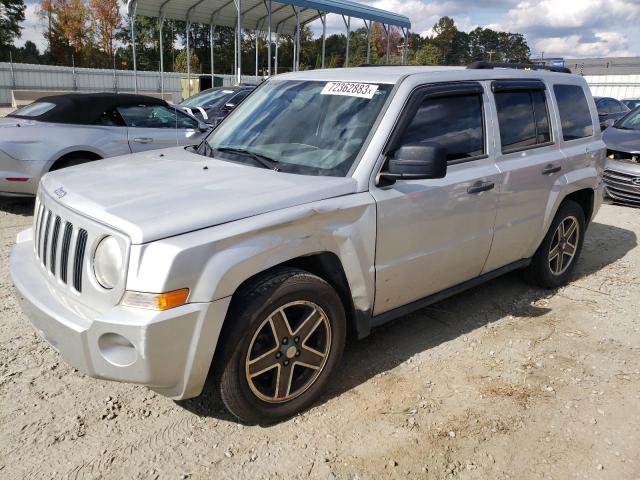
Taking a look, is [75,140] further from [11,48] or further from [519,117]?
[11,48]

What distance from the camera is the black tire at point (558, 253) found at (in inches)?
191

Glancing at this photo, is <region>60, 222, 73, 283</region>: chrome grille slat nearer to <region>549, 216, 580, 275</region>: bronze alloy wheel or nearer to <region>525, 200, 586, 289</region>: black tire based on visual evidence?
<region>525, 200, 586, 289</region>: black tire

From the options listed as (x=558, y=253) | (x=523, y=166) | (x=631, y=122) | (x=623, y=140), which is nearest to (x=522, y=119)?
(x=523, y=166)

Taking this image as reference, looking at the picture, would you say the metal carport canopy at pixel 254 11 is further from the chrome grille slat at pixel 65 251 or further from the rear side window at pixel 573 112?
the chrome grille slat at pixel 65 251

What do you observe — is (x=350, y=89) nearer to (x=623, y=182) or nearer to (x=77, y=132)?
(x=77, y=132)

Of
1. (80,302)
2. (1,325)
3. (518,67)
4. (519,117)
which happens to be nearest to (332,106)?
(519,117)

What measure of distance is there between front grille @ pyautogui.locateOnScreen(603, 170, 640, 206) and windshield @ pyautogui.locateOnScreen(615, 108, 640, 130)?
58.8 inches

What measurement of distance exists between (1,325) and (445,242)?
3.19 m

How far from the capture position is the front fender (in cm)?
239

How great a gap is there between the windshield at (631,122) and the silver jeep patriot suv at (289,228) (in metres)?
6.29

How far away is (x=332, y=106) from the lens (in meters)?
3.57

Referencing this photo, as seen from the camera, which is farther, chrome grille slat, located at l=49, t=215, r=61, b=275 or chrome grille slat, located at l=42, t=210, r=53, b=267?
chrome grille slat, located at l=42, t=210, r=53, b=267

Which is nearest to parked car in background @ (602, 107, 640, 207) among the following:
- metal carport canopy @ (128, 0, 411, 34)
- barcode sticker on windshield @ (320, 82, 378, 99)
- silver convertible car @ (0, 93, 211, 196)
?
silver convertible car @ (0, 93, 211, 196)

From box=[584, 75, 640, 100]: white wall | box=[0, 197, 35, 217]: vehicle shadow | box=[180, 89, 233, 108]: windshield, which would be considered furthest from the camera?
box=[584, 75, 640, 100]: white wall
